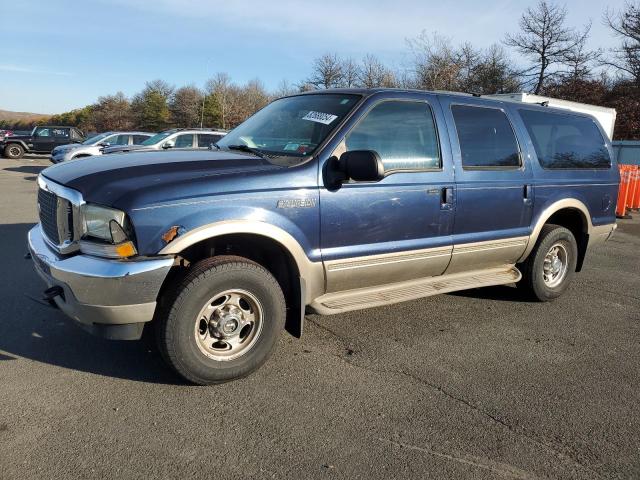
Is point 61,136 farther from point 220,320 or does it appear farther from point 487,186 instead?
point 220,320

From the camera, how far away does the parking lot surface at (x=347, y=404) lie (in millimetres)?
2619

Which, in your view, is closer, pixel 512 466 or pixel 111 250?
pixel 512 466

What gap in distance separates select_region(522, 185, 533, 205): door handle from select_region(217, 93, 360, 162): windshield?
6.23 ft

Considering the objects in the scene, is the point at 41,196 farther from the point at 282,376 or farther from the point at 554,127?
the point at 554,127

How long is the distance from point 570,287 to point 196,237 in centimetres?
476

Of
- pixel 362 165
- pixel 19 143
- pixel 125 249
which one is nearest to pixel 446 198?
pixel 362 165

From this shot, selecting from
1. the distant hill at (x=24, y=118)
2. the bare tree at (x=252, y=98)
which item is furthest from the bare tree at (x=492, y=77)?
the distant hill at (x=24, y=118)

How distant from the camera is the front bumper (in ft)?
9.53

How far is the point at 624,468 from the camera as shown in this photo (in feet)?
8.76

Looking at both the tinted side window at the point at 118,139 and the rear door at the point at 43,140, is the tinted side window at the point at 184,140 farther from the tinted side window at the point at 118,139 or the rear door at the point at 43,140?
the rear door at the point at 43,140

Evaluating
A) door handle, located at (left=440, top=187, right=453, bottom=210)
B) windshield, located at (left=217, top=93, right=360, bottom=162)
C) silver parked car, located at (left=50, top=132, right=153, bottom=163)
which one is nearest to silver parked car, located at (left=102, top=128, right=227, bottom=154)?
silver parked car, located at (left=50, top=132, right=153, bottom=163)

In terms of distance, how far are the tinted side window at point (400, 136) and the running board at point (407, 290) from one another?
3.07 ft

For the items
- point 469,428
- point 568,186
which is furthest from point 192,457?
point 568,186

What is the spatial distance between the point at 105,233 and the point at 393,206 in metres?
2.00
